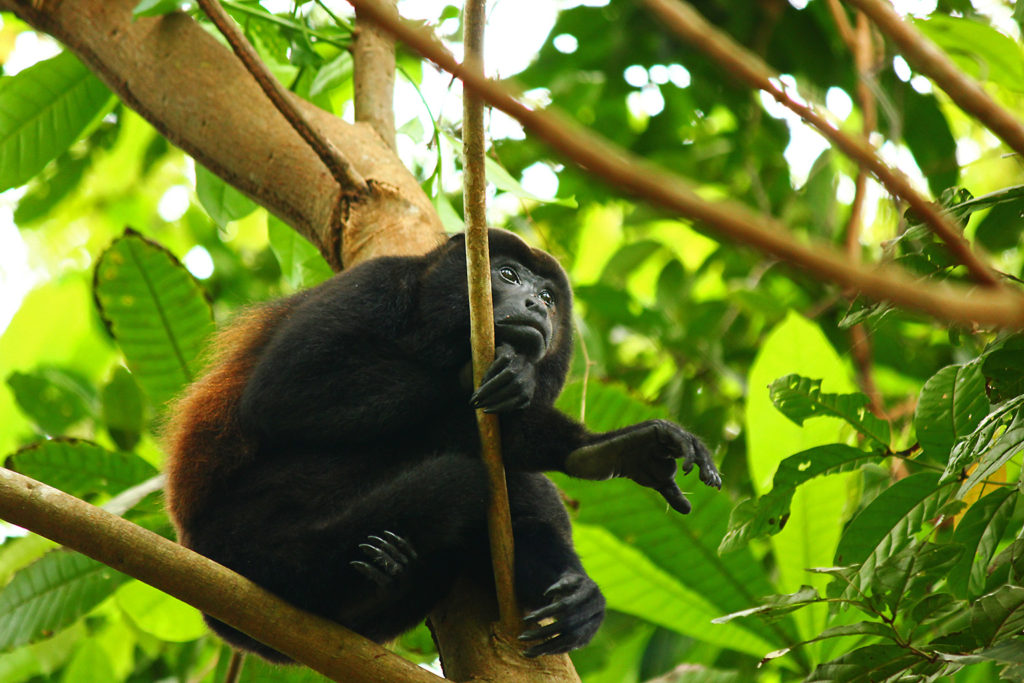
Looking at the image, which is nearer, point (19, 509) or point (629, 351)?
point (19, 509)

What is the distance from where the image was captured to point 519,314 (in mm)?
2648

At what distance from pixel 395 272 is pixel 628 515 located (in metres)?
1.02

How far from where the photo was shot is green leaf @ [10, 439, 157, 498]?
9.89 ft

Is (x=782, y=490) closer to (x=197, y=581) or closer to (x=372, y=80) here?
(x=197, y=581)

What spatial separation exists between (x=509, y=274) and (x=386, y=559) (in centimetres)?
113

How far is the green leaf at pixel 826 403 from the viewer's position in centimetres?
236

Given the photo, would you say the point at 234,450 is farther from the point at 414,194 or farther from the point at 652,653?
the point at 652,653

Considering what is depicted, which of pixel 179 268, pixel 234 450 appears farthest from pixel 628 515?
pixel 179 268

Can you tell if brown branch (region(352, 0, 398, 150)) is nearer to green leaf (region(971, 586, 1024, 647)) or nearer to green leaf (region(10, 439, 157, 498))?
green leaf (region(10, 439, 157, 498))

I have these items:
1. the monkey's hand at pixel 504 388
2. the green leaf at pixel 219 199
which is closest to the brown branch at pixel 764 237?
the monkey's hand at pixel 504 388

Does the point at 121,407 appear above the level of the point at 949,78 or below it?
above

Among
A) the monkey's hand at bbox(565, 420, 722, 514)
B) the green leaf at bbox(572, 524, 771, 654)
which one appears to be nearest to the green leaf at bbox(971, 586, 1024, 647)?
the monkey's hand at bbox(565, 420, 722, 514)

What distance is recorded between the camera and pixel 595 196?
16.4 feet

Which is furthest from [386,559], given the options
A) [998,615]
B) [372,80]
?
[372,80]
